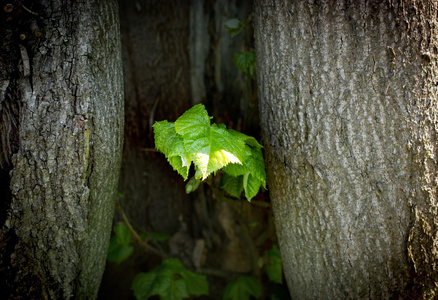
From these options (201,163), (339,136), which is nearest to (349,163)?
(339,136)

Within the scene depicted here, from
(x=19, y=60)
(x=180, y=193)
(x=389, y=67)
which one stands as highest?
(x=19, y=60)

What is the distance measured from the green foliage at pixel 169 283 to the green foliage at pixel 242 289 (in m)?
0.25

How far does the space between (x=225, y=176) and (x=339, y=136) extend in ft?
2.13

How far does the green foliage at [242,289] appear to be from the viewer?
2.26 m

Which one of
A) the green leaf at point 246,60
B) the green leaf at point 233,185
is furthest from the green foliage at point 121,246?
the green leaf at point 246,60

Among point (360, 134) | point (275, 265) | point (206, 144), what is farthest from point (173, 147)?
point (275, 265)

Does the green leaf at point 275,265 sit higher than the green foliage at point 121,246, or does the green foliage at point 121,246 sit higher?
the green foliage at point 121,246

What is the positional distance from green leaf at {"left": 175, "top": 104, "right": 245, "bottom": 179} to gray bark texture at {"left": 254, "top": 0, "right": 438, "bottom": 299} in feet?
1.22

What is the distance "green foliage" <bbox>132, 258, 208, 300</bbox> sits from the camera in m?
2.02

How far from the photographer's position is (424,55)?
1.39 metres

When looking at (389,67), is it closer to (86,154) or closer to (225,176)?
(225,176)

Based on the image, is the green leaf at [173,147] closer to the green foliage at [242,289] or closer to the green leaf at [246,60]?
the green leaf at [246,60]

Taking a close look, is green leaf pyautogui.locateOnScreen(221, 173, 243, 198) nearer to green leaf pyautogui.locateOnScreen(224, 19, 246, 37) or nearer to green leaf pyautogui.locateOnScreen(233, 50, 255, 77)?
green leaf pyautogui.locateOnScreen(233, 50, 255, 77)

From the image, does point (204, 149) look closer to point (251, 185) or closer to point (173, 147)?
point (173, 147)
